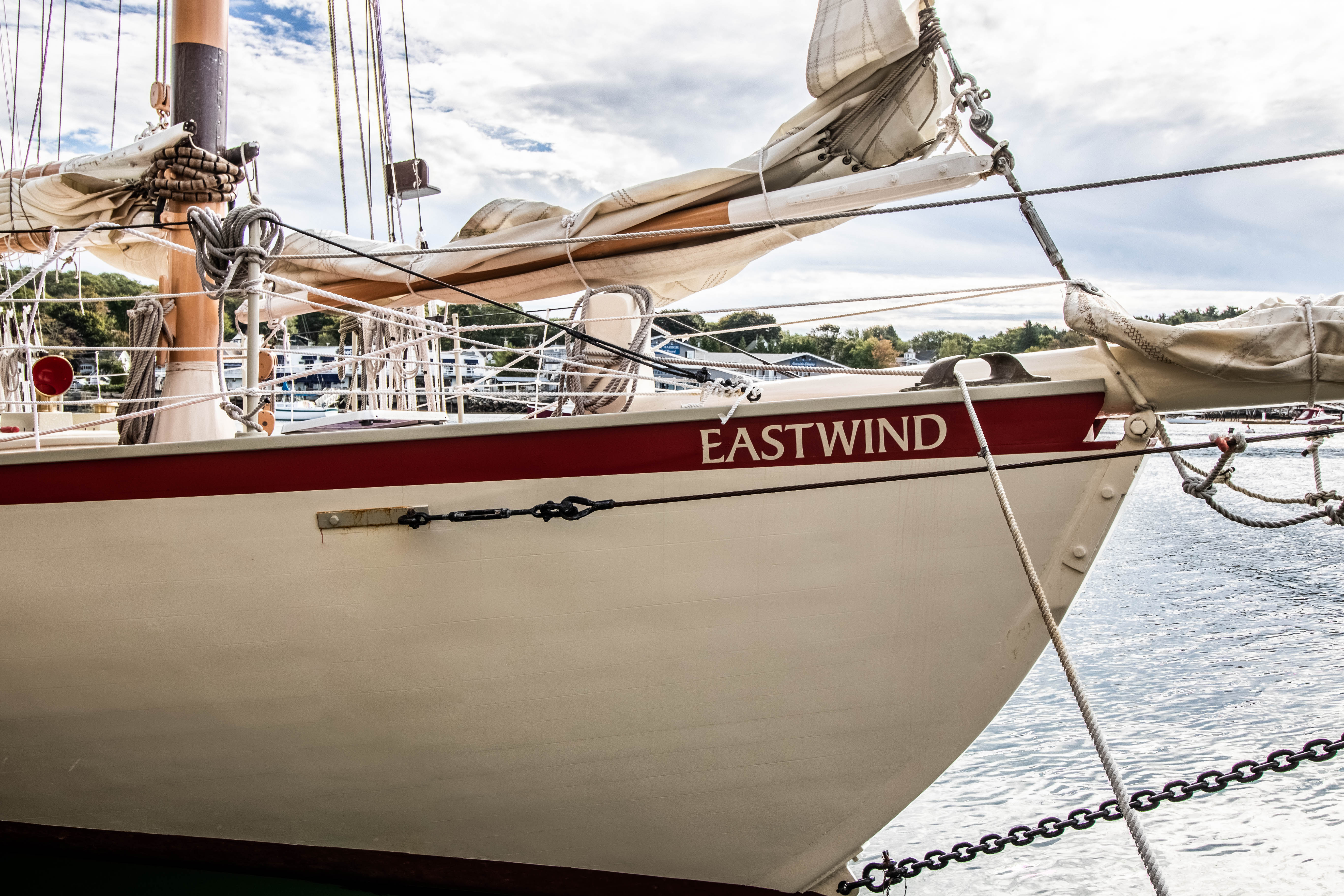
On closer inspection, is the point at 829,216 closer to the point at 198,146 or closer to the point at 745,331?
the point at 745,331

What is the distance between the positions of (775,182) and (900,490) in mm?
1754

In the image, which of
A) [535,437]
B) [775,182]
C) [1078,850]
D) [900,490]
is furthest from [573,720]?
[1078,850]

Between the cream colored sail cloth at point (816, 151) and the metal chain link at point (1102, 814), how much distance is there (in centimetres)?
264

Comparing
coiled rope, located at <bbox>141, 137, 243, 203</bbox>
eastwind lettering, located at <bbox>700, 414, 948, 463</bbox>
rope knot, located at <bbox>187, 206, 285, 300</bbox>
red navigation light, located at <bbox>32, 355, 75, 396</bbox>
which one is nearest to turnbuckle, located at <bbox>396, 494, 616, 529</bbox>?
eastwind lettering, located at <bbox>700, 414, 948, 463</bbox>

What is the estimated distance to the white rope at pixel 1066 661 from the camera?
2143mm

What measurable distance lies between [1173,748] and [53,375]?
693 centimetres

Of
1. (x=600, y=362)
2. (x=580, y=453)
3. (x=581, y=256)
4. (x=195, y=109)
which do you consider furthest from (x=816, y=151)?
(x=195, y=109)

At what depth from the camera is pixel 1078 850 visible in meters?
4.91

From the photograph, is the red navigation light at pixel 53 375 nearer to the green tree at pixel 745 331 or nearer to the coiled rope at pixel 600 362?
the coiled rope at pixel 600 362

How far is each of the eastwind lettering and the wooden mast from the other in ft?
9.96

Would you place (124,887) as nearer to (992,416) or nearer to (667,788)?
(667,788)

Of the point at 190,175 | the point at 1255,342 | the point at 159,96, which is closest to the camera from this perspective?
the point at 1255,342

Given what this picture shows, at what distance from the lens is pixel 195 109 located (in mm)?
4812

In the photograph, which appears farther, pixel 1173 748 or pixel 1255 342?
pixel 1173 748
